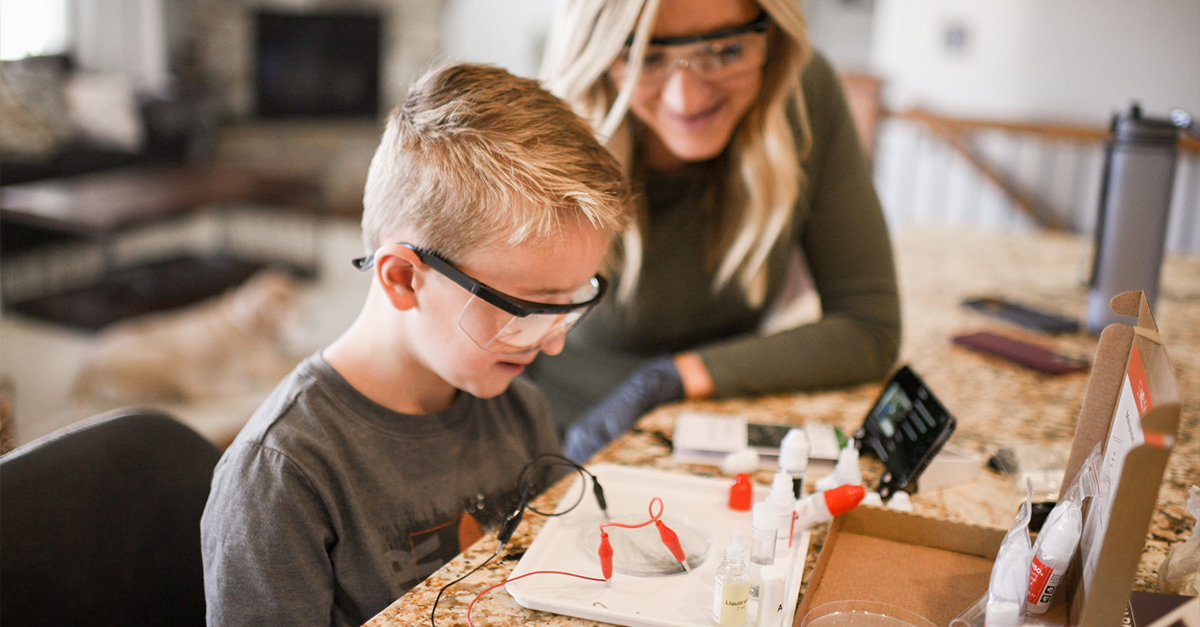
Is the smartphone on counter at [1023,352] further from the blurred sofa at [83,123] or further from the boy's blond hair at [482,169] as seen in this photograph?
the blurred sofa at [83,123]

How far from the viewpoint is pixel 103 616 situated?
0.99 m

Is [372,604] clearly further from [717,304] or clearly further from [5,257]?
[5,257]

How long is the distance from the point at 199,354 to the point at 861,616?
120 inches

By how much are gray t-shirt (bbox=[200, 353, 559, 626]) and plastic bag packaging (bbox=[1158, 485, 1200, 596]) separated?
720 mm

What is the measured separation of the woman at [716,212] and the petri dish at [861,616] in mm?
607

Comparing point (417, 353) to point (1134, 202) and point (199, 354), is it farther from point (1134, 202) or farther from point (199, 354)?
point (199, 354)

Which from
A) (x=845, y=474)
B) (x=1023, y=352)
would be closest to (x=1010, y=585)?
(x=845, y=474)

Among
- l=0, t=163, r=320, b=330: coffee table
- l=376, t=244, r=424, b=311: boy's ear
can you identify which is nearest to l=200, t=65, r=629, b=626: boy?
l=376, t=244, r=424, b=311: boy's ear

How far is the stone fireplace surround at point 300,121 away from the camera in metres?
6.86

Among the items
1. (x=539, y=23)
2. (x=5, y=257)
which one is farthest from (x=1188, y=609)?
(x=539, y=23)

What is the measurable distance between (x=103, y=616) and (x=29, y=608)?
0.27 ft

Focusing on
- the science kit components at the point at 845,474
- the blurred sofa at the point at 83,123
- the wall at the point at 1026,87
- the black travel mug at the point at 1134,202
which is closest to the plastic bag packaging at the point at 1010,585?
the science kit components at the point at 845,474

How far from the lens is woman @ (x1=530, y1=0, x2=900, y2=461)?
1.37 m

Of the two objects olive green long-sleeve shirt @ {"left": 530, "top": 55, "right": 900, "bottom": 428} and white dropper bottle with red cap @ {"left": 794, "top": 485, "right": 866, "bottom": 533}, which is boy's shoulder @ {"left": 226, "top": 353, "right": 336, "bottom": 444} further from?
olive green long-sleeve shirt @ {"left": 530, "top": 55, "right": 900, "bottom": 428}
